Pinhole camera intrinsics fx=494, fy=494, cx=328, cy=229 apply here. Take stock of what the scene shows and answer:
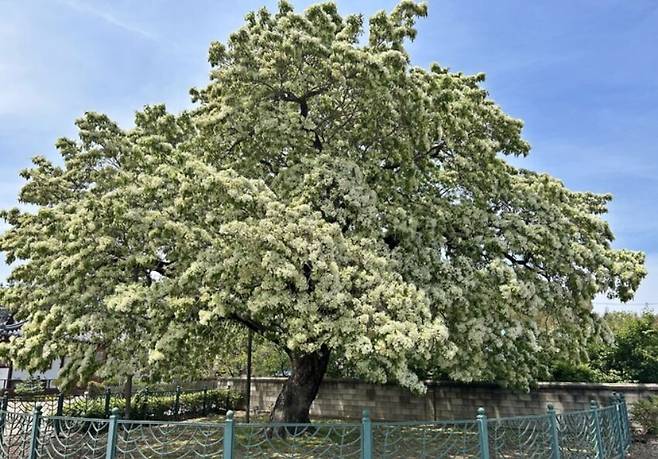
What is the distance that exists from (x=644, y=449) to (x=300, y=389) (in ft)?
27.2

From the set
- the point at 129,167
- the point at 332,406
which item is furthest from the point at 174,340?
the point at 332,406

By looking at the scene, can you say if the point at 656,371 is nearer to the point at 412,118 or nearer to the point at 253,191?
the point at 412,118

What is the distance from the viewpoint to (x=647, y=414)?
12.9 metres

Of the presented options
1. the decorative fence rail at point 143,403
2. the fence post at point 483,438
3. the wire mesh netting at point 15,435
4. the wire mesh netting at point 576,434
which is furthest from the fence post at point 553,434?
the decorative fence rail at point 143,403

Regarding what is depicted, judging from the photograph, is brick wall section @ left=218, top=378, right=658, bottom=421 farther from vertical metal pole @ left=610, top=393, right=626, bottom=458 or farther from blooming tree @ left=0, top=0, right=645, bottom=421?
vertical metal pole @ left=610, top=393, right=626, bottom=458

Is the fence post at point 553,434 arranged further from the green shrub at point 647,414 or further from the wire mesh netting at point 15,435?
the wire mesh netting at point 15,435

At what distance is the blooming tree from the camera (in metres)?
8.75

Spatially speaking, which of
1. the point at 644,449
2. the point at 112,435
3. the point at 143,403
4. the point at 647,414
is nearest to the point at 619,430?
the point at 644,449

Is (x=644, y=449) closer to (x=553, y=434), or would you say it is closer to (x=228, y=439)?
(x=553, y=434)

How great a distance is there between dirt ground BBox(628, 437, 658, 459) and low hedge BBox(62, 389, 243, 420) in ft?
45.3

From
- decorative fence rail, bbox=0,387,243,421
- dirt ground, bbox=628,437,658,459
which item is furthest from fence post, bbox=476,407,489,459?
decorative fence rail, bbox=0,387,243,421

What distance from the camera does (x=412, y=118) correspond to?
1079 centimetres

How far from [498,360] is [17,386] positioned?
25444 mm

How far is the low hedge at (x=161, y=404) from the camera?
14.6 meters
